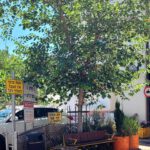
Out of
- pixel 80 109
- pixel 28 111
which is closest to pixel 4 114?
pixel 80 109

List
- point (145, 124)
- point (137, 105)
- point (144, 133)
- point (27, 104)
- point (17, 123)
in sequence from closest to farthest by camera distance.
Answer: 1. point (27, 104)
2. point (17, 123)
3. point (144, 133)
4. point (145, 124)
5. point (137, 105)

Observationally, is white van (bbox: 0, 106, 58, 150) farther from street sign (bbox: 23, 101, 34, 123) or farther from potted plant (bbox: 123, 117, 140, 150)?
potted plant (bbox: 123, 117, 140, 150)

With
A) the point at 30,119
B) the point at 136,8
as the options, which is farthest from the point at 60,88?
the point at 136,8

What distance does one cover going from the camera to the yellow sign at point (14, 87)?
10.4 metres

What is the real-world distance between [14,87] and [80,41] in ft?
8.42

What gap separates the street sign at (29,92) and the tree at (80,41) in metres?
0.32

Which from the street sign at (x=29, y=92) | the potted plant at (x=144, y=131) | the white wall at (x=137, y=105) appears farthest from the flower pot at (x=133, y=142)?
the white wall at (x=137, y=105)

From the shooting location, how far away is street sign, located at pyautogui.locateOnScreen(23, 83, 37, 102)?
453 inches

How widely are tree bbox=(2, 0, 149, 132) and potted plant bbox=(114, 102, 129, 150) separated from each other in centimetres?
223

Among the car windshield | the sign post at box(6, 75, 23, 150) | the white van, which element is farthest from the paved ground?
the sign post at box(6, 75, 23, 150)

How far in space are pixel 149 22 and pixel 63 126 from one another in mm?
4464

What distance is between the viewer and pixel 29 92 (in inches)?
464

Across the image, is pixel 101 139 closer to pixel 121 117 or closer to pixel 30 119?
pixel 121 117

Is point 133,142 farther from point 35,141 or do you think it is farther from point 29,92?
point 29,92
